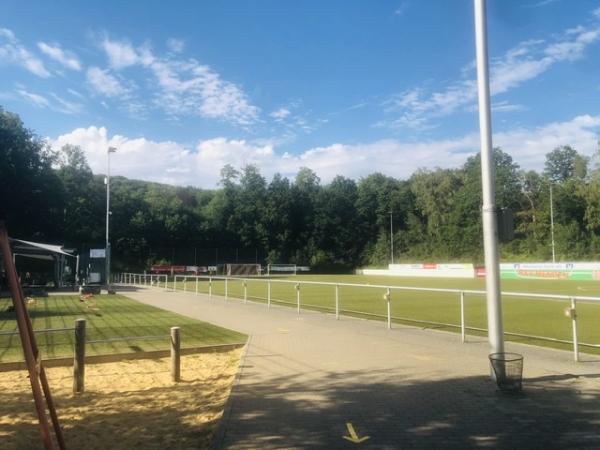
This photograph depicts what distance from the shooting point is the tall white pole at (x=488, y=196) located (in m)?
7.18

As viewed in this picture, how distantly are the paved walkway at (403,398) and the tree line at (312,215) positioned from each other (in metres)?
45.2

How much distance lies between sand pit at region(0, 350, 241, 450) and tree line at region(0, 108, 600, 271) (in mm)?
43523

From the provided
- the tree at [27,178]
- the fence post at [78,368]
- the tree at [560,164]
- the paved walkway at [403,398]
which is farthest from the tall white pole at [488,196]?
the tree at [560,164]

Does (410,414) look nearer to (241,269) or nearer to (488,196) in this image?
(488,196)

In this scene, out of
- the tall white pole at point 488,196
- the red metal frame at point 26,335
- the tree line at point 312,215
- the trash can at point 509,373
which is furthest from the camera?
the tree line at point 312,215

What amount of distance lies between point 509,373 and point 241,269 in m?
73.7

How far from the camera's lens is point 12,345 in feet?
36.4

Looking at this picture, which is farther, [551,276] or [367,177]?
[367,177]

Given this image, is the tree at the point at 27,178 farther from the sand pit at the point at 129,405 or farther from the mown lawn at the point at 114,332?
the sand pit at the point at 129,405

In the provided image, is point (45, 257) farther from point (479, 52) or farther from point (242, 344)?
point (479, 52)

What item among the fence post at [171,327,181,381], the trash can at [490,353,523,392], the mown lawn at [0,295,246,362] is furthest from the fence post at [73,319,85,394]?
the trash can at [490,353,523,392]

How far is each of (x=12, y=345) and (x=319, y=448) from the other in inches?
351

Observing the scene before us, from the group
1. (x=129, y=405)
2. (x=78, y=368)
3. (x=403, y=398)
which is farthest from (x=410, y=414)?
(x=78, y=368)

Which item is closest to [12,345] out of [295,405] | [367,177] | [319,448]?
[295,405]
